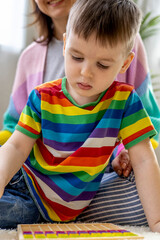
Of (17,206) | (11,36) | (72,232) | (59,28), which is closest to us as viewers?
(72,232)

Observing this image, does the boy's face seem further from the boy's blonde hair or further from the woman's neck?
the woman's neck

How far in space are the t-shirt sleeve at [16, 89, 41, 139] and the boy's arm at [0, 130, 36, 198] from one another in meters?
0.02

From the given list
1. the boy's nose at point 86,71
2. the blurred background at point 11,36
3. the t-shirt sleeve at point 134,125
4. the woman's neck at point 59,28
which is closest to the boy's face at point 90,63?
the boy's nose at point 86,71

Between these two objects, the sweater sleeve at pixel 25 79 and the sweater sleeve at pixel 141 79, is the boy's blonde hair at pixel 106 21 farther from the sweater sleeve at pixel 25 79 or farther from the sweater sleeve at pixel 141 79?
the sweater sleeve at pixel 25 79

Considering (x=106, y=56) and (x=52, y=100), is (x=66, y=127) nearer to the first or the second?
(x=52, y=100)

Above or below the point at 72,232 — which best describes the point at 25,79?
above

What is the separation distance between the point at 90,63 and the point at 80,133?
0.21m

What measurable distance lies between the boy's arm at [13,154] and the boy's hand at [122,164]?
12.1 inches

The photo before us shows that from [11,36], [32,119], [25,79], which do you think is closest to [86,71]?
[32,119]

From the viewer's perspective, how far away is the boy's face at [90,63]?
29.8 inches

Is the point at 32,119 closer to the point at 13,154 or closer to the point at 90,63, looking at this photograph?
the point at 13,154

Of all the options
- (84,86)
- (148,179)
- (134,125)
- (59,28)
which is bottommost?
(148,179)

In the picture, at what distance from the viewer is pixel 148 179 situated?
A: 33.1 inches

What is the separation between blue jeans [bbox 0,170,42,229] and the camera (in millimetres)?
890
